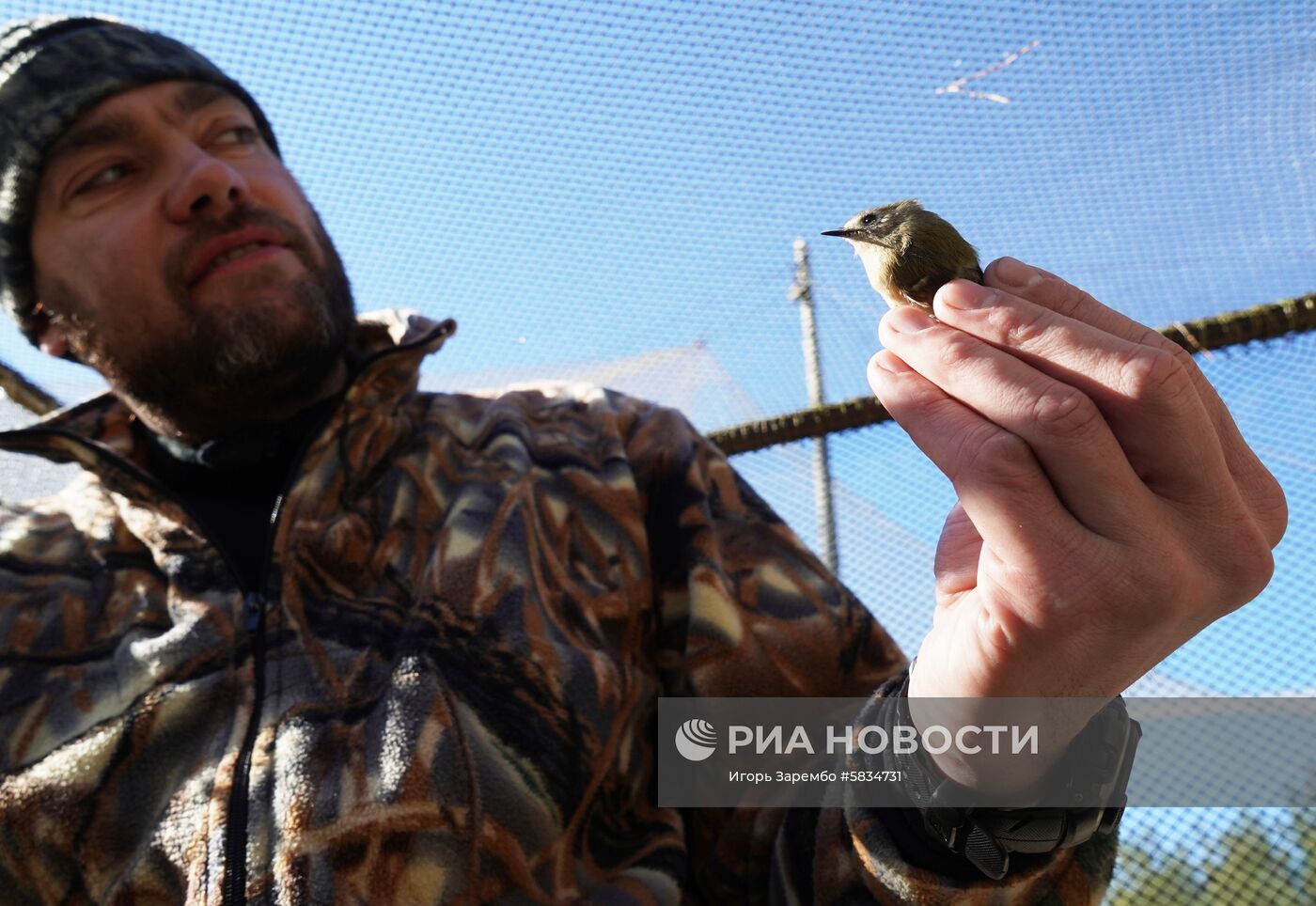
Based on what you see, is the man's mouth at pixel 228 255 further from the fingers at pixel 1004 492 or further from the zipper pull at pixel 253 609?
the fingers at pixel 1004 492

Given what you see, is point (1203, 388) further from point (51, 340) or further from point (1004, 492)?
point (51, 340)

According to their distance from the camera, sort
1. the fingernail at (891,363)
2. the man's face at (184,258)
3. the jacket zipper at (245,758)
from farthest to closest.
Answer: the man's face at (184,258), the jacket zipper at (245,758), the fingernail at (891,363)

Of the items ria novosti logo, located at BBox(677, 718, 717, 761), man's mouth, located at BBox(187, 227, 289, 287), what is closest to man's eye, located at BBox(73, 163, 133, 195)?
man's mouth, located at BBox(187, 227, 289, 287)

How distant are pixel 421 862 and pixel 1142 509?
79 cm

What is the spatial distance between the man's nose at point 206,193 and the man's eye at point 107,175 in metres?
0.16

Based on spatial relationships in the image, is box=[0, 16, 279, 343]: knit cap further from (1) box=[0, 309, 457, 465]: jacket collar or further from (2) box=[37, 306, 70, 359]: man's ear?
(1) box=[0, 309, 457, 465]: jacket collar

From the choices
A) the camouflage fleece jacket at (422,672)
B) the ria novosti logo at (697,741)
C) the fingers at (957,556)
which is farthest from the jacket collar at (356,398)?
the fingers at (957,556)

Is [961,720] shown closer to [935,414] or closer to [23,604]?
[935,414]

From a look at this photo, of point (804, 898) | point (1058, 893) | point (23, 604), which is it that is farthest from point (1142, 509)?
point (23, 604)

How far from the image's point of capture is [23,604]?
4.76 ft

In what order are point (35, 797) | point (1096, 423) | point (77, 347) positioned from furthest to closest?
point (77, 347) → point (35, 797) → point (1096, 423)

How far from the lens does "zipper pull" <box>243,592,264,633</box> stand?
133cm

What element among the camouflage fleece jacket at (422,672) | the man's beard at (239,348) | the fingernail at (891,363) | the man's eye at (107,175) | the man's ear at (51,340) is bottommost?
the camouflage fleece jacket at (422,672)

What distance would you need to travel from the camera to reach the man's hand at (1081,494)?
783 millimetres
